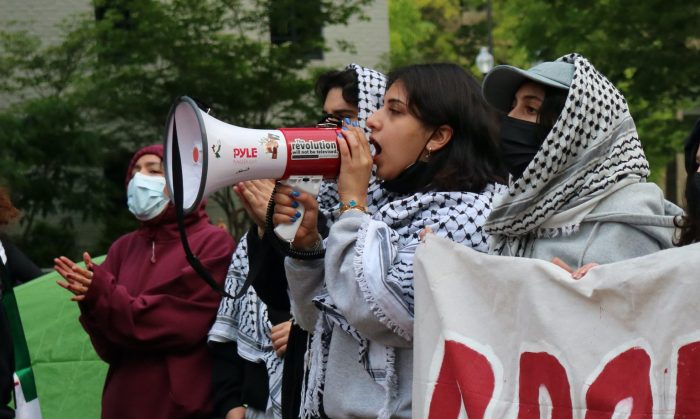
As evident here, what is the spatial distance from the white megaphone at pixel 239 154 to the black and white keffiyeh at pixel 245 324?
3.91 feet

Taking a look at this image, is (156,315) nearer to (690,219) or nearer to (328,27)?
(690,219)

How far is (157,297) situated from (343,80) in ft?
4.18

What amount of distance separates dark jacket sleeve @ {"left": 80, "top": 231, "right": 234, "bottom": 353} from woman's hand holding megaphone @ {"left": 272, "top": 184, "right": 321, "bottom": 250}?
1557 mm

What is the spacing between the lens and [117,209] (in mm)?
17922

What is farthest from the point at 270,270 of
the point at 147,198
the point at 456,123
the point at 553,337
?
the point at 147,198

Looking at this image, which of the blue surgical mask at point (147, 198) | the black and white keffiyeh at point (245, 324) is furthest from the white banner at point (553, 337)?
the blue surgical mask at point (147, 198)

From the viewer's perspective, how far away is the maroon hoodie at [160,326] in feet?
16.0

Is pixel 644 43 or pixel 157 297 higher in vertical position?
pixel 644 43

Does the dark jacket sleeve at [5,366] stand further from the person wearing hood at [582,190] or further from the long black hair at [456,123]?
the person wearing hood at [582,190]

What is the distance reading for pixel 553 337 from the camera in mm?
2744

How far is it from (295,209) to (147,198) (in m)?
1.98

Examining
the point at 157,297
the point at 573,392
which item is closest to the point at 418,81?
the point at 573,392

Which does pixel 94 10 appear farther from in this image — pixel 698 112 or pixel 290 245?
pixel 290 245

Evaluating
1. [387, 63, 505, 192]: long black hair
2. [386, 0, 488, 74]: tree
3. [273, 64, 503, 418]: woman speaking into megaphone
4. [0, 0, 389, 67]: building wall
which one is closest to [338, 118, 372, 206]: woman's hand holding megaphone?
[273, 64, 503, 418]: woman speaking into megaphone
